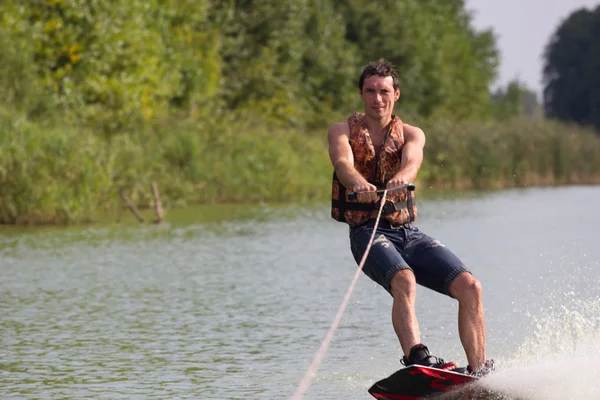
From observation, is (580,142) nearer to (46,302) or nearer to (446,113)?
(446,113)

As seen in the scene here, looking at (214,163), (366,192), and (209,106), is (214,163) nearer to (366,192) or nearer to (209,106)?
(209,106)

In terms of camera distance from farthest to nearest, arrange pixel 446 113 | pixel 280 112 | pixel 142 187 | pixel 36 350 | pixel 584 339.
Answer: pixel 446 113, pixel 280 112, pixel 142 187, pixel 36 350, pixel 584 339

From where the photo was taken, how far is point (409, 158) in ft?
25.4

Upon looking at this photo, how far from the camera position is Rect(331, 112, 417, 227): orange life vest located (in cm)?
780

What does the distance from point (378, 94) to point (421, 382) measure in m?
1.77

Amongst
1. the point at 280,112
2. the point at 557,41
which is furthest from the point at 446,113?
the point at 557,41

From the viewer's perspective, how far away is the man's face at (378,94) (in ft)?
25.7

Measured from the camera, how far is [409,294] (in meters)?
7.50

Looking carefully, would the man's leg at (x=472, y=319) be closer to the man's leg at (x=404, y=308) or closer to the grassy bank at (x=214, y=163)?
the man's leg at (x=404, y=308)

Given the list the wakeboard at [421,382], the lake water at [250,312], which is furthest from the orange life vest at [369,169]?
the lake water at [250,312]

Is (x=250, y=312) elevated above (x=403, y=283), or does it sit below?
below

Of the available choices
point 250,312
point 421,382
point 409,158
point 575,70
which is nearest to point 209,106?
point 250,312

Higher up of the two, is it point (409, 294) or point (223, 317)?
point (409, 294)

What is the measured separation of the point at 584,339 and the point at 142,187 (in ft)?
61.8
